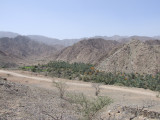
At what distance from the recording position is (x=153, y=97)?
67.8 ft

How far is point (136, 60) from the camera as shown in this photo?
41219mm

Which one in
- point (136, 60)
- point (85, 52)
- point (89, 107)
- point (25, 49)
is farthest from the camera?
point (25, 49)

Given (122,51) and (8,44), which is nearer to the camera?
(122,51)

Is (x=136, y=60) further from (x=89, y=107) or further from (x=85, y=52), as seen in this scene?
(x=89, y=107)

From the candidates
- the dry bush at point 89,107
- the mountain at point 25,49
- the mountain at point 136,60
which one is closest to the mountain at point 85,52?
the mountain at point 136,60

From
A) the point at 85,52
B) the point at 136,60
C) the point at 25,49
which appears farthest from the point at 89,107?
the point at 25,49

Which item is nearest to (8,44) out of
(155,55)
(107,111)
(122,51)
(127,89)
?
(122,51)

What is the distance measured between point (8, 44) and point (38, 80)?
10072cm

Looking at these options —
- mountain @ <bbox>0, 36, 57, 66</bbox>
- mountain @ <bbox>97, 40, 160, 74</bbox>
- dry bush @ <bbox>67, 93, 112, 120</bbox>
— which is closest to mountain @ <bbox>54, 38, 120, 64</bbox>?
mountain @ <bbox>97, 40, 160, 74</bbox>

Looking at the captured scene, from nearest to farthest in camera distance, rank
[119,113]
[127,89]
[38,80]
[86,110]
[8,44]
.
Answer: [86,110]
[119,113]
[127,89]
[38,80]
[8,44]

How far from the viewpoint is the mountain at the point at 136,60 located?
3888 cm

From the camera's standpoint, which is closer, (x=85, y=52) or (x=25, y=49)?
(x=85, y=52)

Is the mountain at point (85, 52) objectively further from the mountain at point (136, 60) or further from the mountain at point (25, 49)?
the mountain at point (25, 49)

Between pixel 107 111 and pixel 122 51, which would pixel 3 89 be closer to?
pixel 107 111
